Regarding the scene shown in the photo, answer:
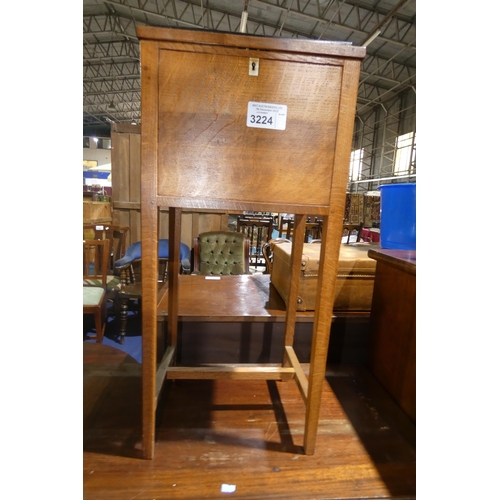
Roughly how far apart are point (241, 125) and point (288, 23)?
24.9 ft

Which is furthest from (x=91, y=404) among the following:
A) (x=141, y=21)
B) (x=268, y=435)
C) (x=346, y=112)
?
(x=141, y=21)

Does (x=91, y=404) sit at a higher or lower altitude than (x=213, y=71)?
lower

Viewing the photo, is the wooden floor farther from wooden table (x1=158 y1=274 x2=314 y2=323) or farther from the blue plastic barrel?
the blue plastic barrel

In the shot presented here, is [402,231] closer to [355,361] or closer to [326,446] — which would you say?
[355,361]

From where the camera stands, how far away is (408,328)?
42.8 inches

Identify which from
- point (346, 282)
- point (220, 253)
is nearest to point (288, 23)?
point (220, 253)

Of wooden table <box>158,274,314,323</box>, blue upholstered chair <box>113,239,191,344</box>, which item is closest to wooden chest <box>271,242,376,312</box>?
wooden table <box>158,274,314,323</box>

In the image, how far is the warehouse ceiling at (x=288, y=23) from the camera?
19.6 ft

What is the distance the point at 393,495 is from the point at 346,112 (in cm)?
100

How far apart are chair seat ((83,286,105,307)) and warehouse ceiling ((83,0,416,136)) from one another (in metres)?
4.00

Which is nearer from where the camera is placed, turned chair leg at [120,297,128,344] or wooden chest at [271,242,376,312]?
wooden chest at [271,242,376,312]

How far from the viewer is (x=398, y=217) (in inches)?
53.4

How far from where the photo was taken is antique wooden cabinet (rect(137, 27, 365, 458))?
0.73 m

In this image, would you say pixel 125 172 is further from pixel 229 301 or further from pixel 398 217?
pixel 398 217
